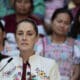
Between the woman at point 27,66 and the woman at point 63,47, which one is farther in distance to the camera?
the woman at point 63,47

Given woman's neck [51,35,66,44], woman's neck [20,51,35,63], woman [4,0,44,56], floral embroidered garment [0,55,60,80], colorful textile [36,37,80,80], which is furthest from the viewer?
woman [4,0,44,56]

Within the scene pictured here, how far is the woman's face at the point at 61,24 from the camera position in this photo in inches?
165

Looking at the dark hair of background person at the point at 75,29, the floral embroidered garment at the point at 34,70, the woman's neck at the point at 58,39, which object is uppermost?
the dark hair of background person at the point at 75,29

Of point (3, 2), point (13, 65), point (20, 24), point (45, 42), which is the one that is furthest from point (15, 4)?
point (13, 65)

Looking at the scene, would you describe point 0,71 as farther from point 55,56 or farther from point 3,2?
point 3,2

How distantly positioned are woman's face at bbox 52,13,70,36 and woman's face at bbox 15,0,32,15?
0.53 metres

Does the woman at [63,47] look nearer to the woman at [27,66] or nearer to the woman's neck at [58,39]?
the woman's neck at [58,39]

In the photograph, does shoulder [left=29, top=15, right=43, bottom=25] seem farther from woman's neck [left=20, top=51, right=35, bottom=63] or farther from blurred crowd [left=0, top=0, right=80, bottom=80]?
woman's neck [left=20, top=51, right=35, bottom=63]

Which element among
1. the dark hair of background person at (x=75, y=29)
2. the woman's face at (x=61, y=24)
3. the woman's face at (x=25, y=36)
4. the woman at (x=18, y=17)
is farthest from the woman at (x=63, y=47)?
the woman's face at (x=25, y=36)

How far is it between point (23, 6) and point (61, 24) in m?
0.65

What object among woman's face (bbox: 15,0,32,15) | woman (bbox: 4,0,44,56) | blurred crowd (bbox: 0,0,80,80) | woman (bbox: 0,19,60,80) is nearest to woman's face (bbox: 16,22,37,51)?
woman (bbox: 0,19,60,80)

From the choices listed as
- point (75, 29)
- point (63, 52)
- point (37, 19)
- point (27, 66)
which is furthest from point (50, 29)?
point (27, 66)

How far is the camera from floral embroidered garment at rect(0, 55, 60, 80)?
3451mm

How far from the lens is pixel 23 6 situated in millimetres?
4637
